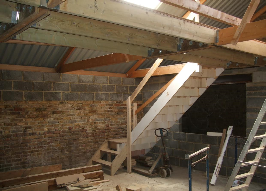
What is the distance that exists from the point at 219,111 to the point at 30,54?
6543 millimetres

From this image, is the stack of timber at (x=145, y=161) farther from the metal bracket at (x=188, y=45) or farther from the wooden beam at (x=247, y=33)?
the wooden beam at (x=247, y=33)

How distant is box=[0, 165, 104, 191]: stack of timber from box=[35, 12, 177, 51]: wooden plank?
11.2ft

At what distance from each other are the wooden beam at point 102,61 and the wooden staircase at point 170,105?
1037 mm

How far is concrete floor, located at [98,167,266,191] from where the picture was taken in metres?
5.52

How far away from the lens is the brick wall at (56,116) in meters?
5.88

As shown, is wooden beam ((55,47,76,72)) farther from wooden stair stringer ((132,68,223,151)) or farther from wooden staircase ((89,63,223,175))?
wooden stair stringer ((132,68,223,151))

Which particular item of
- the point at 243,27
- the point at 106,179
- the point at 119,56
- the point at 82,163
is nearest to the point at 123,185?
the point at 106,179

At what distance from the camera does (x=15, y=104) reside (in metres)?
5.91

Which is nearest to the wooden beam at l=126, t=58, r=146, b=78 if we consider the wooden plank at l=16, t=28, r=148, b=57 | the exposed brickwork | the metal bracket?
the exposed brickwork

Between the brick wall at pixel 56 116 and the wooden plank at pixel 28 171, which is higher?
the brick wall at pixel 56 116

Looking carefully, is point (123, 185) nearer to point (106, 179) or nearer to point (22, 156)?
point (106, 179)

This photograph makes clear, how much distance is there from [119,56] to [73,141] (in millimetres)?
3091

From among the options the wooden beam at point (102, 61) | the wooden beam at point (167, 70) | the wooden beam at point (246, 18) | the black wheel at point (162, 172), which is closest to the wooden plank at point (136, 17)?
the wooden beam at point (246, 18)

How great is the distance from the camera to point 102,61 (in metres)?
5.06
